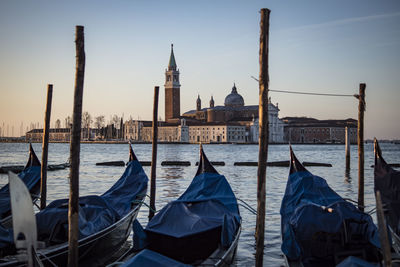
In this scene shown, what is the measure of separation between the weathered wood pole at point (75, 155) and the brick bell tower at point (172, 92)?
7189 cm

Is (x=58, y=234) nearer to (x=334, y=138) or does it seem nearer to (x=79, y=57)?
(x=79, y=57)

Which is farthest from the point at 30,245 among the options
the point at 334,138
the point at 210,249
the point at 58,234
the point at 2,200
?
the point at 334,138

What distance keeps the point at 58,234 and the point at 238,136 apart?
6838 centimetres

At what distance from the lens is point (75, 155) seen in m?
4.20

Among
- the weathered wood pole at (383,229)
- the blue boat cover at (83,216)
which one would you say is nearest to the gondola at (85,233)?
the blue boat cover at (83,216)

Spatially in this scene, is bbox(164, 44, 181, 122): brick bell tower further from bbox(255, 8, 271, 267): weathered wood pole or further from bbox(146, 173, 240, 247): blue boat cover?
bbox(255, 8, 271, 267): weathered wood pole

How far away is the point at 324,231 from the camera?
4086 mm

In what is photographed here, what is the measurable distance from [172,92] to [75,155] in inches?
2847

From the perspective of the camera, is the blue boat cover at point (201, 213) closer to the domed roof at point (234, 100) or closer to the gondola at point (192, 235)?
the gondola at point (192, 235)

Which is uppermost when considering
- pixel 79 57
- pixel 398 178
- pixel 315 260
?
pixel 79 57

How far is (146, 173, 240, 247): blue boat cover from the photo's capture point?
14.4 ft

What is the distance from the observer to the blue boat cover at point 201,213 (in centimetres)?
439

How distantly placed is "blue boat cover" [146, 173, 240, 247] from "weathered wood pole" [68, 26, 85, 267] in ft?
2.35

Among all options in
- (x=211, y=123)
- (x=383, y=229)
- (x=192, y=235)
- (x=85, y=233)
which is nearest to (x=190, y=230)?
(x=192, y=235)
